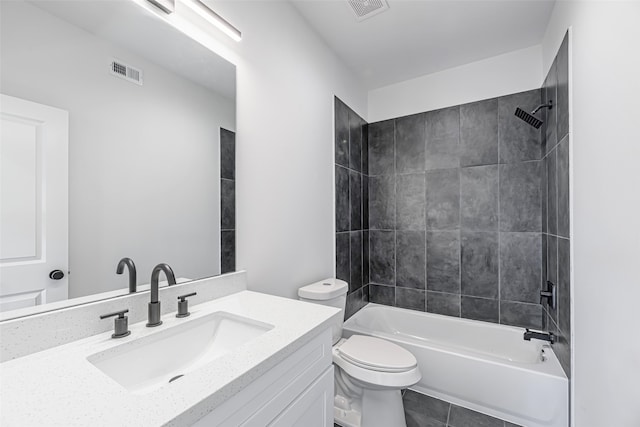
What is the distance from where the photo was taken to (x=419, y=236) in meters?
2.56

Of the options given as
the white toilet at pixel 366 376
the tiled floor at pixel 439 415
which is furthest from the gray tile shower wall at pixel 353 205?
the tiled floor at pixel 439 415

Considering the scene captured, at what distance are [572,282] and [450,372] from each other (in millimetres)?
884

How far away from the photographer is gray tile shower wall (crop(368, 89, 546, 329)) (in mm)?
2158

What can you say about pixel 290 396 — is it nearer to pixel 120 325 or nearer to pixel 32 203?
pixel 120 325

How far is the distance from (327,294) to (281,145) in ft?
3.15

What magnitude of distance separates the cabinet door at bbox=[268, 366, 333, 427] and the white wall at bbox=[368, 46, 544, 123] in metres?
2.44

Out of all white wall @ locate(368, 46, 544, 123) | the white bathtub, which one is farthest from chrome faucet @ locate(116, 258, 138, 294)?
white wall @ locate(368, 46, 544, 123)

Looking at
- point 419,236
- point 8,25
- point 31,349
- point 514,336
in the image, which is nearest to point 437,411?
point 514,336

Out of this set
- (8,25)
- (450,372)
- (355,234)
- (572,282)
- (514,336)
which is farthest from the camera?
(355,234)

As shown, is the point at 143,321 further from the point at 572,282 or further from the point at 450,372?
the point at 572,282

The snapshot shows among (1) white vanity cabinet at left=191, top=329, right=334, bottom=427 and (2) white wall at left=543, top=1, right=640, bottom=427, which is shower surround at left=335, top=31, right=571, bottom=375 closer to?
(2) white wall at left=543, top=1, right=640, bottom=427

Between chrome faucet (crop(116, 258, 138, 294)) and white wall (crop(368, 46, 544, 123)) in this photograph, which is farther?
white wall (crop(368, 46, 544, 123))

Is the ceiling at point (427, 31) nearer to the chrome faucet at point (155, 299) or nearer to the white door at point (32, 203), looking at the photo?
the white door at point (32, 203)

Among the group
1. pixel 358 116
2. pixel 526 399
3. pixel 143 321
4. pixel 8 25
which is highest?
pixel 358 116
